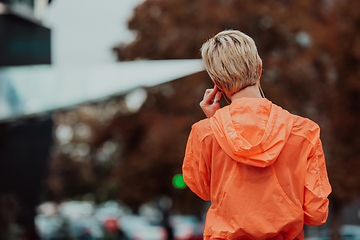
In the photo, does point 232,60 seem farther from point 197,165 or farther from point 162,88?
point 162,88

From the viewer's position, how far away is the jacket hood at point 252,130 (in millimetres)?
1515

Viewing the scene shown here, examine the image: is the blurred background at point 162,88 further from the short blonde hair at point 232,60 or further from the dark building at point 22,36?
the short blonde hair at point 232,60

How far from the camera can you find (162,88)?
16.1 m

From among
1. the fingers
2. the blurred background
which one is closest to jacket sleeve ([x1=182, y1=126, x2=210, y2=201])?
the fingers

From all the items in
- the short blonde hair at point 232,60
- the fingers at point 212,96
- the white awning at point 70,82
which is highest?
the white awning at point 70,82

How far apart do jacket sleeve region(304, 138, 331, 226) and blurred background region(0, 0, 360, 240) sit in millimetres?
5458

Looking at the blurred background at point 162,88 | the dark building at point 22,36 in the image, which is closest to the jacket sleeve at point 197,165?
the blurred background at point 162,88

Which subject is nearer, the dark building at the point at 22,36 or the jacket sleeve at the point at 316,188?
the jacket sleeve at the point at 316,188

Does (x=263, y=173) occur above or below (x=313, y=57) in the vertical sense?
below

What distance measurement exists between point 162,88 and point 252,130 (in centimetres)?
1461

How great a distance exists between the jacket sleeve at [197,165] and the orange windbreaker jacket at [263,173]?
2 centimetres

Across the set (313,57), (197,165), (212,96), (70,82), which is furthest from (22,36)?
(197,165)

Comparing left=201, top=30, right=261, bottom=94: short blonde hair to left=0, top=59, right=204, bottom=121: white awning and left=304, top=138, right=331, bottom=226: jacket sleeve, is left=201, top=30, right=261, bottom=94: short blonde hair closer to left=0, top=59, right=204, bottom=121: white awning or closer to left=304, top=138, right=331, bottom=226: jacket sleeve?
left=304, top=138, right=331, bottom=226: jacket sleeve

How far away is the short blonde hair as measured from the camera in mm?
1623
